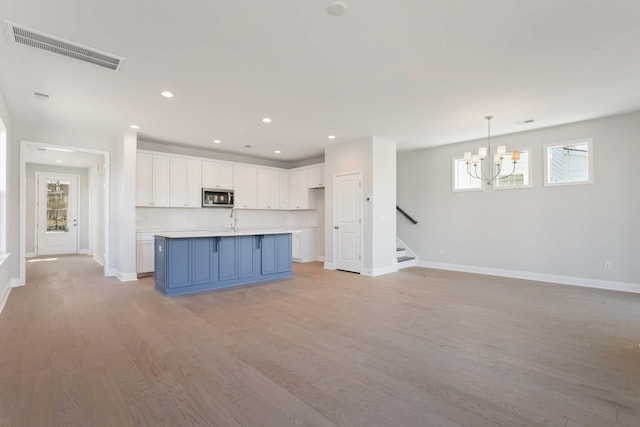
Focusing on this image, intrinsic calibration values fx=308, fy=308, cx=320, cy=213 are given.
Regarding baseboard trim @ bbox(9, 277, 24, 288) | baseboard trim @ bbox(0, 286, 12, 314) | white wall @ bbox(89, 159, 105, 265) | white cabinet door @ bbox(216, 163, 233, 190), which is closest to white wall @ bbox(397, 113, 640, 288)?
white cabinet door @ bbox(216, 163, 233, 190)

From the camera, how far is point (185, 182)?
680 centimetres

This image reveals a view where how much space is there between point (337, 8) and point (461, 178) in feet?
18.2

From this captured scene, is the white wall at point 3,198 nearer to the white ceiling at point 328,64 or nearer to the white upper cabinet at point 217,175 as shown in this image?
the white ceiling at point 328,64

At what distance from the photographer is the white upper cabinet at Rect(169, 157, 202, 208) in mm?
6656

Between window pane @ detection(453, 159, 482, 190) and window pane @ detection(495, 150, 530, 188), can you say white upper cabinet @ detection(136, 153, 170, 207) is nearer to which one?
window pane @ detection(453, 159, 482, 190)

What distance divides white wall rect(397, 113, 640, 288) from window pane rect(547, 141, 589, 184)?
5.4 inches

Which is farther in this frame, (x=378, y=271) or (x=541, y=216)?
(x=378, y=271)

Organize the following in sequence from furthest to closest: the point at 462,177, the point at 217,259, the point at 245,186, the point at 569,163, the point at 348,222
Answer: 1. the point at 245,186
2. the point at 462,177
3. the point at 348,222
4. the point at 569,163
5. the point at 217,259

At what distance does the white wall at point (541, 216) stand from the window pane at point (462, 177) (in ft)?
0.51

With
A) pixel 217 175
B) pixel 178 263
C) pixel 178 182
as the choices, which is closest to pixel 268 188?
pixel 217 175

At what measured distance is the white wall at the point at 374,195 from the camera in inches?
247

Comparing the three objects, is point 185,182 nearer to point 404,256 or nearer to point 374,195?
point 374,195

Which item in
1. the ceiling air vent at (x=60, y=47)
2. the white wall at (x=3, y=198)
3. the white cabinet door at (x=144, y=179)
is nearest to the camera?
the ceiling air vent at (x=60, y=47)

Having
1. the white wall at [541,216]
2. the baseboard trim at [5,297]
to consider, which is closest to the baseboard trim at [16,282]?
the baseboard trim at [5,297]
